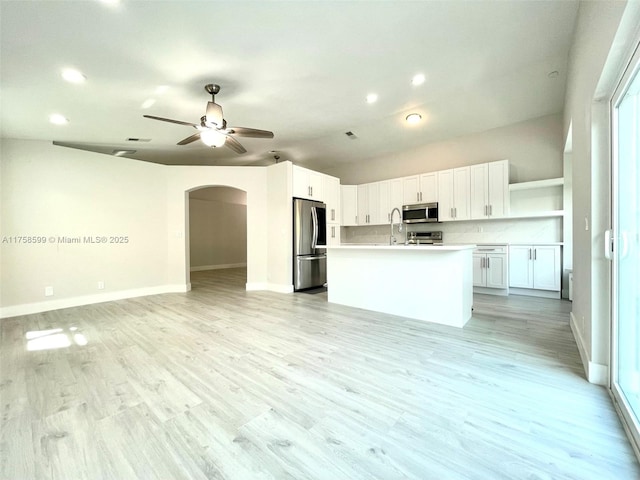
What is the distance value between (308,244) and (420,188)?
2.75m

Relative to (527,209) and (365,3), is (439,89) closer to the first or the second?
(365,3)

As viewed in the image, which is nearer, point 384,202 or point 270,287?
point 270,287

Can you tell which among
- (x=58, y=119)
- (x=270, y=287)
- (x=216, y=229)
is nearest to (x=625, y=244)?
(x=270, y=287)

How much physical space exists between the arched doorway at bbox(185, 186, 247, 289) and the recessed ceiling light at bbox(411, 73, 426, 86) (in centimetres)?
708

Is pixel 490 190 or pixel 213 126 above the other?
pixel 213 126

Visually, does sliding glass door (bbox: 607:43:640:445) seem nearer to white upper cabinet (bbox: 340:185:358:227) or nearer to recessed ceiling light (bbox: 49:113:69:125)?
white upper cabinet (bbox: 340:185:358:227)

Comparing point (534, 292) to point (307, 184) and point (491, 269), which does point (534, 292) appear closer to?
point (491, 269)

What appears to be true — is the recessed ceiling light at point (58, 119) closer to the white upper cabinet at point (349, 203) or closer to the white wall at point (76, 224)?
the white wall at point (76, 224)

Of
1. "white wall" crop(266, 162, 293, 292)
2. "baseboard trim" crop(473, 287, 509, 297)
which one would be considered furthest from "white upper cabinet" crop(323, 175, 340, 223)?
"baseboard trim" crop(473, 287, 509, 297)

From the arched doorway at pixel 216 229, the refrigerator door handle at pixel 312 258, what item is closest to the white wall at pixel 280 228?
the refrigerator door handle at pixel 312 258

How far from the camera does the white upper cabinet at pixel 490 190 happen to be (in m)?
4.77

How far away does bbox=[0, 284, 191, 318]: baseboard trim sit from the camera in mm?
3910

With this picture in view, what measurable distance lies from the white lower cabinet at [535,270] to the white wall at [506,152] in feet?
4.40

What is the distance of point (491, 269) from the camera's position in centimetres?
480
